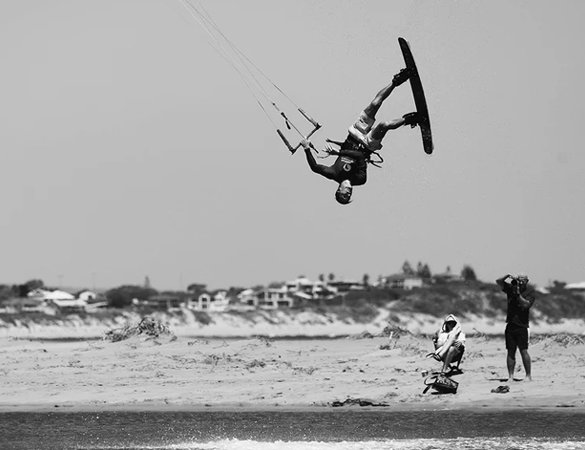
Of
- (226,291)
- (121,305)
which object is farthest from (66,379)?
(226,291)

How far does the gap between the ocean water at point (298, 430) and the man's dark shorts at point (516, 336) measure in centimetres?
139

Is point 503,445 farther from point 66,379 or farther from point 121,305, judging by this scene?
point 121,305

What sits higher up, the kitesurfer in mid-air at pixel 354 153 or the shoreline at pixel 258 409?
the kitesurfer in mid-air at pixel 354 153

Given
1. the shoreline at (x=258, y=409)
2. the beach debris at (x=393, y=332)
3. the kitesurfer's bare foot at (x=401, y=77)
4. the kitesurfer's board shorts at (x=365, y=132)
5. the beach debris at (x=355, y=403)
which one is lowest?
the shoreline at (x=258, y=409)

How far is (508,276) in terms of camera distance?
A: 77.3ft

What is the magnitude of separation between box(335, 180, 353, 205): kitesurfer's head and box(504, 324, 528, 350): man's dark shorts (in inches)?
220

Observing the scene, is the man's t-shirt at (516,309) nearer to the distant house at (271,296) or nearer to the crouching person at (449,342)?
the crouching person at (449,342)

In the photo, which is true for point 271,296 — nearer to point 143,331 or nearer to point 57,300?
point 57,300

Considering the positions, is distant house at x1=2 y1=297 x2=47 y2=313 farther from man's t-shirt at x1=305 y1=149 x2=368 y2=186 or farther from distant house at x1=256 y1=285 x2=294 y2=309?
man's t-shirt at x1=305 y1=149 x2=368 y2=186

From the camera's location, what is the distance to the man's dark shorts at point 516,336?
78.7 ft

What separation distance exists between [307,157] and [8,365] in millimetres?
12896

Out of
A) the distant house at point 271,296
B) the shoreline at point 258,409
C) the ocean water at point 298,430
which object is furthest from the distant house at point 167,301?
the ocean water at point 298,430

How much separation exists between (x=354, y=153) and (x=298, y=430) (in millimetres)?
4915

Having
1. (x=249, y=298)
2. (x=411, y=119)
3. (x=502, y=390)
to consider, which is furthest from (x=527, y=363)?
(x=249, y=298)
